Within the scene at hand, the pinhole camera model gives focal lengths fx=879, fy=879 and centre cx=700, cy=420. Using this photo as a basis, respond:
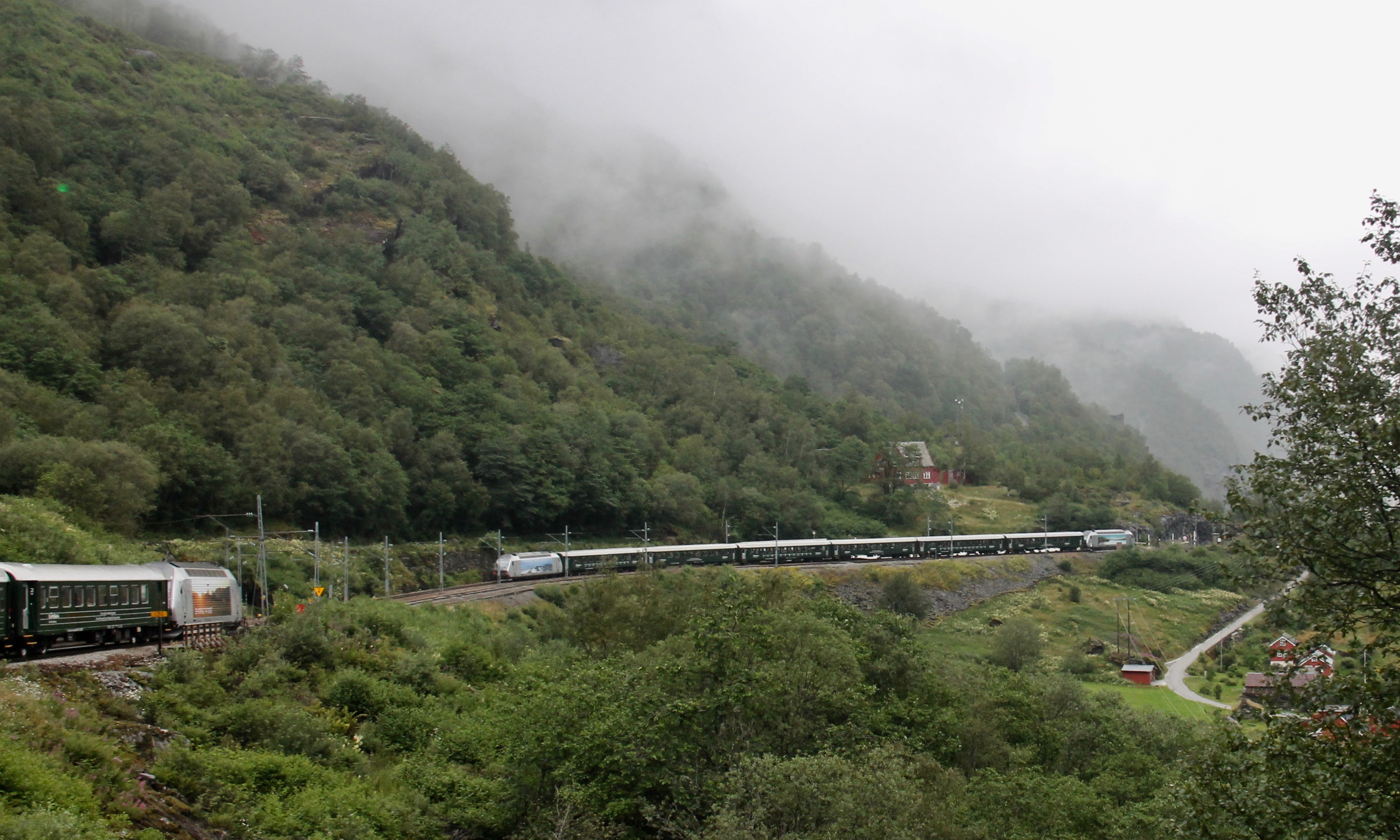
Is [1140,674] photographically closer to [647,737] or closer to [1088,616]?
[1088,616]

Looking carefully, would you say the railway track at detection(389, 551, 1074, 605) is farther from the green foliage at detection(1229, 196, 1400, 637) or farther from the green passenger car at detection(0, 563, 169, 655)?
the green foliage at detection(1229, 196, 1400, 637)

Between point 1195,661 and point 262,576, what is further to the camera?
point 1195,661

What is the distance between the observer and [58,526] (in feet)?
114

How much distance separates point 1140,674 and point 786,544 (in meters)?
31.3

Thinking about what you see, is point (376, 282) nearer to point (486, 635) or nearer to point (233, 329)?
point (233, 329)

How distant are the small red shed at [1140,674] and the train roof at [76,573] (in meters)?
56.1

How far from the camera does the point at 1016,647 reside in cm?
5616

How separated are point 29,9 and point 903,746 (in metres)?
109

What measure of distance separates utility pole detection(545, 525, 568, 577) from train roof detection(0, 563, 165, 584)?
126 ft

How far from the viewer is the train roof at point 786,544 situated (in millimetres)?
77562

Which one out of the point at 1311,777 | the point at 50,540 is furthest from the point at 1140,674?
the point at 50,540

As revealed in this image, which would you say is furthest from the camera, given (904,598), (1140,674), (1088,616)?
(1088,616)

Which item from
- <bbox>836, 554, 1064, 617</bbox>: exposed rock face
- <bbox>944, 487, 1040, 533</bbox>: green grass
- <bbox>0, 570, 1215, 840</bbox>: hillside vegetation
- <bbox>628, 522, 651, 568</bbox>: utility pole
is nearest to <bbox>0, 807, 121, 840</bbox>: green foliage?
<bbox>0, 570, 1215, 840</bbox>: hillside vegetation

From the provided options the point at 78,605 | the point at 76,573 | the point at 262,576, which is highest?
the point at 76,573
